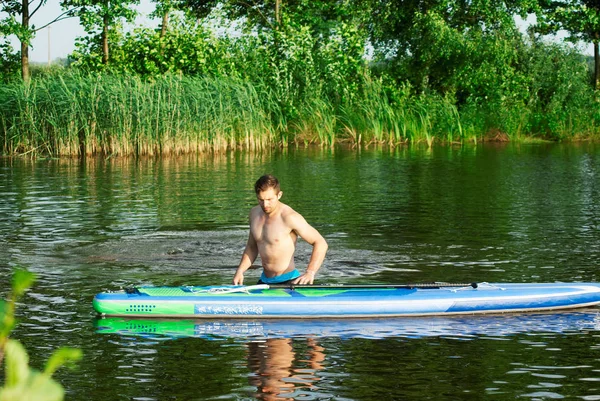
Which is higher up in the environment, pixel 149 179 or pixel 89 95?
pixel 89 95

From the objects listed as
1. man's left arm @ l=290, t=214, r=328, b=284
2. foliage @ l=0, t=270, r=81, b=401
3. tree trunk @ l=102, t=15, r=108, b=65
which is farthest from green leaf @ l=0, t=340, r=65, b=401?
tree trunk @ l=102, t=15, r=108, b=65

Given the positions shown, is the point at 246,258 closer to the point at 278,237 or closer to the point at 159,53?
the point at 278,237

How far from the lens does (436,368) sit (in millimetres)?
6145

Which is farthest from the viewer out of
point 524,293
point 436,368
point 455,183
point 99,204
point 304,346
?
point 455,183

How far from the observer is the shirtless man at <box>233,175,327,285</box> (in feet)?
25.3

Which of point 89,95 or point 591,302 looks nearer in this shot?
point 591,302

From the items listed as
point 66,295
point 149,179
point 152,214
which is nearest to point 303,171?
point 149,179

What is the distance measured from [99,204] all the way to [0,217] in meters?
2.09

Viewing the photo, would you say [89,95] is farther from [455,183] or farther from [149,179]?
[455,183]

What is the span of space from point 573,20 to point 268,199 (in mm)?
Answer: 32658

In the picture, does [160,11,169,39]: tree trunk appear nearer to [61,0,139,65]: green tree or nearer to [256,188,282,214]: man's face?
[61,0,139,65]: green tree

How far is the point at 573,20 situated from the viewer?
37.8 m

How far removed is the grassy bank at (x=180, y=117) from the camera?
950 inches

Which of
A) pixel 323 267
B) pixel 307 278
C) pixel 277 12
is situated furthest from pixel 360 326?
pixel 277 12
